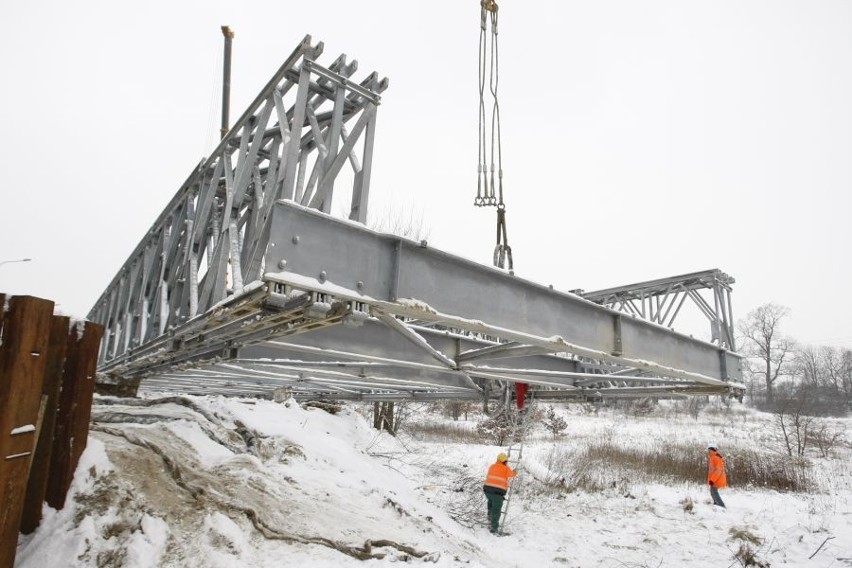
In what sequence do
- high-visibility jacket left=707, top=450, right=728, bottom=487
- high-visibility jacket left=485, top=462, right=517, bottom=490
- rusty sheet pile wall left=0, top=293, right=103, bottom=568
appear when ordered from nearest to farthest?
rusty sheet pile wall left=0, top=293, right=103, bottom=568, high-visibility jacket left=485, top=462, right=517, bottom=490, high-visibility jacket left=707, top=450, right=728, bottom=487

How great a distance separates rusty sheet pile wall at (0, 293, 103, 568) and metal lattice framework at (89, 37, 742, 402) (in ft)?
3.81

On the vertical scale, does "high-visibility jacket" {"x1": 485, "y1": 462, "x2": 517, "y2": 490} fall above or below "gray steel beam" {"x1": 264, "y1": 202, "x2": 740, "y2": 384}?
below

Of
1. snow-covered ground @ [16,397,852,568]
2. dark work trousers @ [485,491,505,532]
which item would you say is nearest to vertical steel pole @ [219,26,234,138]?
snow-covered ground @ [16,397,852,568]

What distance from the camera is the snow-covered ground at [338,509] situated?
5336mm

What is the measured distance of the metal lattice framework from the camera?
172 inches

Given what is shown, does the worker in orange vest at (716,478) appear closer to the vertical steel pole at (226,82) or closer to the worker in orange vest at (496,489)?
the worker in orange vest at (496,489)

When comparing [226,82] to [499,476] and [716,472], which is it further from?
[716,472]

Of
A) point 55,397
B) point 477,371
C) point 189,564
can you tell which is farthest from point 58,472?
point 477,371

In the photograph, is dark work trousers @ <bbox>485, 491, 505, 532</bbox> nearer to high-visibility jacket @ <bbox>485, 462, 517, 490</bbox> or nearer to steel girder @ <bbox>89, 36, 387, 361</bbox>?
→ high-visibility jacket @ <bbox>485, 462, 517, 490</bbox>

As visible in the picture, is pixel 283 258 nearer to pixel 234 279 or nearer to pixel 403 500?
pixel 234 279

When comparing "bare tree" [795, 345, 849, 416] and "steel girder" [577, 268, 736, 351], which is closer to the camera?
"steel girder" [577, 268, 736, 351]

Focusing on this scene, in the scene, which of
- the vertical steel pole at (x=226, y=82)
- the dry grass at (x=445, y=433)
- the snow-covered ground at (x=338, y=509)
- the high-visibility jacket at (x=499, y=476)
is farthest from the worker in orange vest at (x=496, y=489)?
the vertical steel pole at (x=226, y=82)

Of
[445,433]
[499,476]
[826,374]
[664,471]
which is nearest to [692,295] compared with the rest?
[499,476]

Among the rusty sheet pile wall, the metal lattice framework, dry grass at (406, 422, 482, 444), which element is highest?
the metal lattice framework
